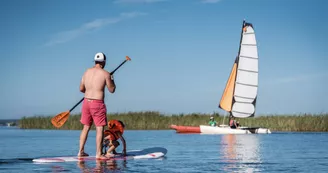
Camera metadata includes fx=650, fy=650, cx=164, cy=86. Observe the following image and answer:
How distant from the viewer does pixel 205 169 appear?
412 inches

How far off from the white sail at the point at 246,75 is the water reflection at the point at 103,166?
25.7 meters

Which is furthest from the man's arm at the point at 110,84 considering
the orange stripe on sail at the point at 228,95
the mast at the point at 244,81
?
the orange stripe on sail at the point at 228,95

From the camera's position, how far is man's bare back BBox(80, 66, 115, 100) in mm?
11523

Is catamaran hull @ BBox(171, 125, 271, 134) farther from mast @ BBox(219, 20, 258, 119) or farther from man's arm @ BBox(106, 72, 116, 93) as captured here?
man's arm @ BBox(106, 72, 116, 93)

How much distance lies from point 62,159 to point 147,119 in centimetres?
2700

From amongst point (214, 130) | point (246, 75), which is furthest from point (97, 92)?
point (246, 75)

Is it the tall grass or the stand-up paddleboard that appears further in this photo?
the tall grass

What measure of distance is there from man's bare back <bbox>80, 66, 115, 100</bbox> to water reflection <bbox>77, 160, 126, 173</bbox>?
3.81ft

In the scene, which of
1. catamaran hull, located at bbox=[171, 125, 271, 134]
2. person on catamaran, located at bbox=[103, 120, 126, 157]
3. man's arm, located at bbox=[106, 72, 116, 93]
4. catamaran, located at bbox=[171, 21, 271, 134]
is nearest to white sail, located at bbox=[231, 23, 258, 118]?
catamaran, located at bbox=[171, 21, 271, 134]

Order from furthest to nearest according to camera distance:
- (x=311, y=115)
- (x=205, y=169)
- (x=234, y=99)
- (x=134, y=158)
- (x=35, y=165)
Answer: (x=234, y=99) < (x=311, y=115) < (x=134, y=158) < (x=35, y=165) < (x=205, y=169)

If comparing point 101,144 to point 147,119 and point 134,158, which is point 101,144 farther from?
point 147,119

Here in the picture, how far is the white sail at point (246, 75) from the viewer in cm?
3681

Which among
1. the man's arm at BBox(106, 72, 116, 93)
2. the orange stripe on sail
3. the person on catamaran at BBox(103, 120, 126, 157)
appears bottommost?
the person on catamaran at BBox(103, 120, 126, 157)

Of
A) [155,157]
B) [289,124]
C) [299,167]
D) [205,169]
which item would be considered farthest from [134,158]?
[289,124]
